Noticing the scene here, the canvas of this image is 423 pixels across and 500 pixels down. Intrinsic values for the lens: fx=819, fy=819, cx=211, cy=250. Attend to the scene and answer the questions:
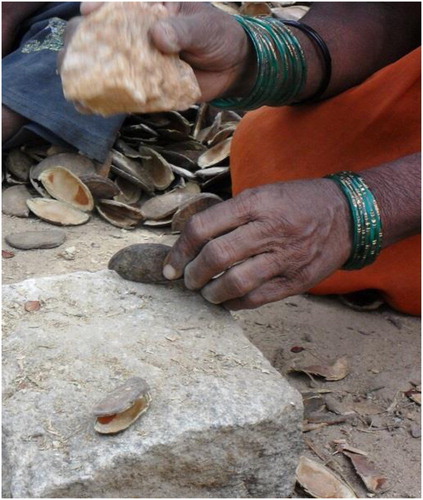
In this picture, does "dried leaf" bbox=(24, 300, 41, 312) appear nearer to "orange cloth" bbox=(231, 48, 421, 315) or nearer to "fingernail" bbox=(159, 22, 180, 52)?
"fingernail" bbox=(159, 22, 180, 52)

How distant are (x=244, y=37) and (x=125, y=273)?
591 mm

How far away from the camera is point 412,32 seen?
2268 mm

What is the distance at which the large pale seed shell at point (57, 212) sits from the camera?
271cm

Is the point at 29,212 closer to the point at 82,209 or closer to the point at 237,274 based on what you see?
the point at 82,209

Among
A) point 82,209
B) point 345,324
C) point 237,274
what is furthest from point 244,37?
point 82,209

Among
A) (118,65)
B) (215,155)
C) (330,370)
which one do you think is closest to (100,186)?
(215,155)

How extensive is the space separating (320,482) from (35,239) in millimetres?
1290

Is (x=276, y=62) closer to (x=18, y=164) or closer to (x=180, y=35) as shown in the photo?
(x=180, y=35)

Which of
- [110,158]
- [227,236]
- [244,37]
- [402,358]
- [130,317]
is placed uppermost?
→ [244,37]

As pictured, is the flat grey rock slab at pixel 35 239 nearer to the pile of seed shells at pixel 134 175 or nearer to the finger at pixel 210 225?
the pile of seed shells at pixel 134 175

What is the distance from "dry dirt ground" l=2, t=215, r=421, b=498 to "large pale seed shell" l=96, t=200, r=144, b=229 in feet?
0.27

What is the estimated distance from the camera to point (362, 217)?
1.71m

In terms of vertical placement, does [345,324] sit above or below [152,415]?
below

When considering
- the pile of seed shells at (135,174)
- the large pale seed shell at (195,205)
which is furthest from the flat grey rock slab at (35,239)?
the large pale seed shell at (195,205)
